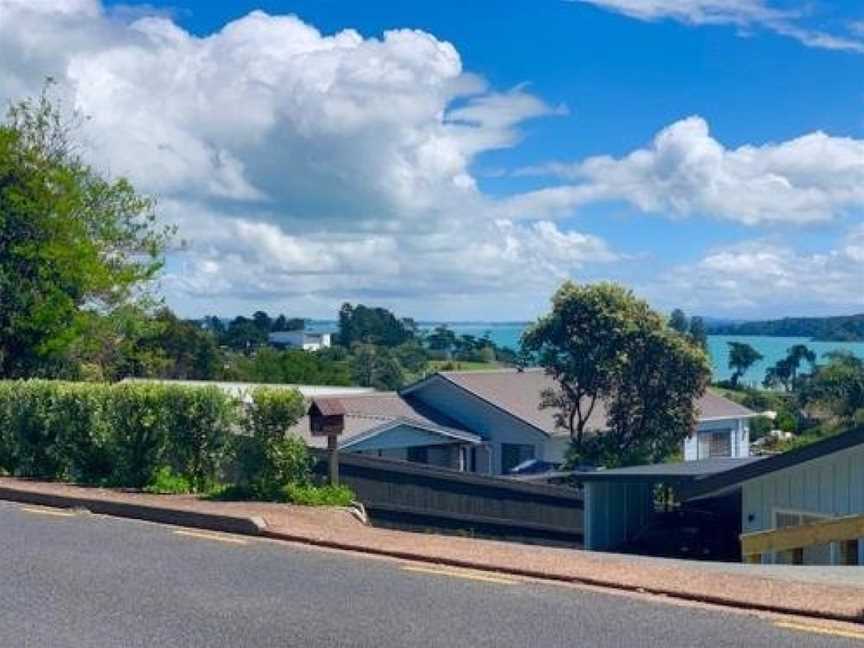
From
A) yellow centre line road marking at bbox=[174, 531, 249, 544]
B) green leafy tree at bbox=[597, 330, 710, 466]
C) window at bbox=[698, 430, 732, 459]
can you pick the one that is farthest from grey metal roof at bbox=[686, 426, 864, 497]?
window at bbox=[698, 430, 732, 459]

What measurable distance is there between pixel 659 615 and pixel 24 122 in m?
22.6

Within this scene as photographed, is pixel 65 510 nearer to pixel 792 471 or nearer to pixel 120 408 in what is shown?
pixel 120 408

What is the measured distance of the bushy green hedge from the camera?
1385cm

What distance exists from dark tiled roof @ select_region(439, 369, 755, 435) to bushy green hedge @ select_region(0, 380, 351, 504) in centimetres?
2960

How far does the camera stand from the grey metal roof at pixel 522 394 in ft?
148

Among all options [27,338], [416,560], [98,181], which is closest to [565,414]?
[98,181]

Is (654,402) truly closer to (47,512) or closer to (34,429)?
(34,429)

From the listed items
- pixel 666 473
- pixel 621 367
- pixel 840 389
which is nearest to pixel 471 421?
pixel 621 367

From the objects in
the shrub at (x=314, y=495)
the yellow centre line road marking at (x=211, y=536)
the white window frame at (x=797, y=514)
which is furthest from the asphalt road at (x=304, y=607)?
the white window frame at (x=797, y=514)

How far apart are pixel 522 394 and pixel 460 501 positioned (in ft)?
79.1

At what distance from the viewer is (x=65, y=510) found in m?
13.9

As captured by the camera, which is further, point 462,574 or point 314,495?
point 314,495

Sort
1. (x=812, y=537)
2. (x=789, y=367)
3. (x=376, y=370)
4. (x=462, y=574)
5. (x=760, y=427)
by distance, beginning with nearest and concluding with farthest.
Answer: (x=462, y=574)
(x=812, y=537)
(x=760, y=427)
(x=376, y=370)
(x=789, y=367)

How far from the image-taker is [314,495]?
13758 mm
